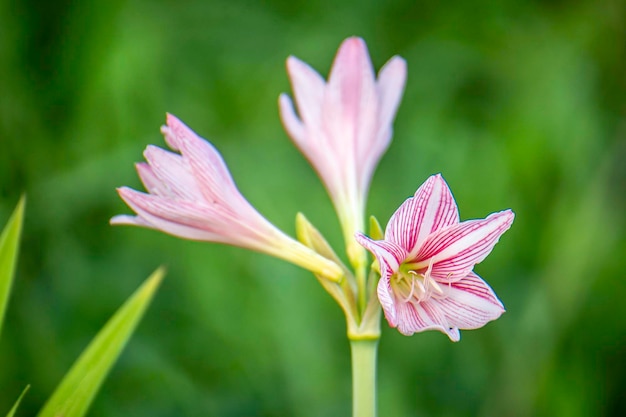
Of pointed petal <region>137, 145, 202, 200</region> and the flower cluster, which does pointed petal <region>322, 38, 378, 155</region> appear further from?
pointed petal <region>137, 145, 202, 200</region>

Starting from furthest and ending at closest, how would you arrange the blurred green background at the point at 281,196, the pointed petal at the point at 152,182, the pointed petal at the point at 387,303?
the blurred green background at the point at 281,196 < the pointed petal at the point at 152,182 < the pointed petal at the point at 387,303

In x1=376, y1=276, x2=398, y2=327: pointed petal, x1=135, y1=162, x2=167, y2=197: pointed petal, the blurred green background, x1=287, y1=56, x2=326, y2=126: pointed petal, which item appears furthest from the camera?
the blurred green background

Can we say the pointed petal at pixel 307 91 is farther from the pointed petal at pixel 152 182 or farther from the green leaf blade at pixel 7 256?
the green leaf blade at pixel 7 256

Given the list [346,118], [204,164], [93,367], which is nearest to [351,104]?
[346,118]

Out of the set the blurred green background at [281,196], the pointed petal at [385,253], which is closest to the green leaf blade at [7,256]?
the pointed petal at [385,253]

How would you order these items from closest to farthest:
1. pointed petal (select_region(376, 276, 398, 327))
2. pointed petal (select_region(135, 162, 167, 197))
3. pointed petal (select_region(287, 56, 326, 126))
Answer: pointed petal (select_region(376, 276, 398, 327))
pointed petal (select_region(135, 162, 167, 197))
pointed petal (select_region(287, 56, 326, 126))

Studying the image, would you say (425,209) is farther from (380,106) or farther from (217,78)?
(217,78)

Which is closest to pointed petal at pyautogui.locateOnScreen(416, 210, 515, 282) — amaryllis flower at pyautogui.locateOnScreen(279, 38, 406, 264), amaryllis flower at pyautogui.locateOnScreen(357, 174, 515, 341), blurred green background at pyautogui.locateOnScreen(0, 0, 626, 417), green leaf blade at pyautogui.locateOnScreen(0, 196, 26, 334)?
amaryllis flower at pyautogui.locateOnScreen(357, 174, 515, 341)

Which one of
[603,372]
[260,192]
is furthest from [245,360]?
[603,372]

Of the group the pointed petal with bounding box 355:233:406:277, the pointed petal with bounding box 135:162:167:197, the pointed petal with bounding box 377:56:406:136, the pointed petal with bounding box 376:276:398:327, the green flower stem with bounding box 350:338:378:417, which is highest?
the pointed petal with bounding box 377:56:406:136
